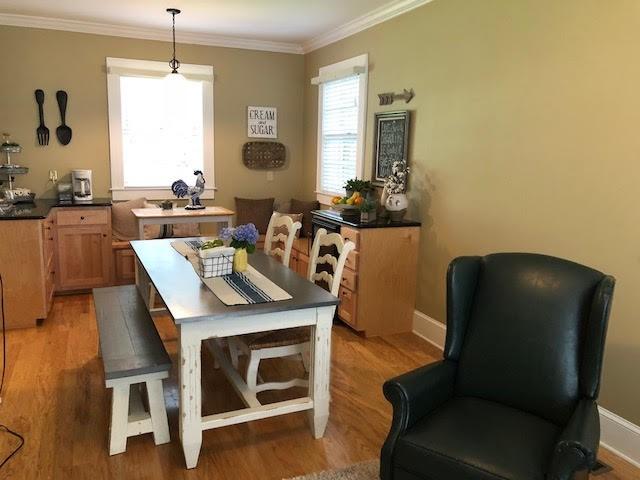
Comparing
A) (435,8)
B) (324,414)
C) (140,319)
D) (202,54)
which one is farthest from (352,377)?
(202,54)

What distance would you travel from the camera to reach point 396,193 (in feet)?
12.8

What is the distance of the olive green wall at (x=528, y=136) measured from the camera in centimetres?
245

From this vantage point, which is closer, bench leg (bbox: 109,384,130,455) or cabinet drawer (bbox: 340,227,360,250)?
bench leg (bbox: 109,384,130,455)

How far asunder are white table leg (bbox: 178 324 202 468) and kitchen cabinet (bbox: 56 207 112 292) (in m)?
3.04

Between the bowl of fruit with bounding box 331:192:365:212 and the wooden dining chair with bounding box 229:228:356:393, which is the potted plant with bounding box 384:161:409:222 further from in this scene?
the wooden dining chair with bounding box 229:228:356:393


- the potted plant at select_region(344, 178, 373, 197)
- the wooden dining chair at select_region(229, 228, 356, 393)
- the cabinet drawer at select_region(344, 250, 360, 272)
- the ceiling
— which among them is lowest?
the wooden dining chair at select_region(229, 228, 356, 393)

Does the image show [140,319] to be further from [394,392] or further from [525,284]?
[525,284]

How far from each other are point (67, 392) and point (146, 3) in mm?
3003

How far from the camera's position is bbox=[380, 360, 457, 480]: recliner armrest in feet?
6.22

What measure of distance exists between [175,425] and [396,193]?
222 centimetres

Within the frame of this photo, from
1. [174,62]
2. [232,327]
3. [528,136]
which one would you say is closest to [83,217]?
[174,62]

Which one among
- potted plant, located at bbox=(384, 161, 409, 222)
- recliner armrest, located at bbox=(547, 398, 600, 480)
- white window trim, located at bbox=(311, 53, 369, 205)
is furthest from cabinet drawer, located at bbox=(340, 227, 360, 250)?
recliner armrest, located at bbox=(547, 398, 600, 480)

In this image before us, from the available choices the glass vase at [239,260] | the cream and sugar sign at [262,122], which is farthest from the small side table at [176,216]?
the glass vase at [239,260]

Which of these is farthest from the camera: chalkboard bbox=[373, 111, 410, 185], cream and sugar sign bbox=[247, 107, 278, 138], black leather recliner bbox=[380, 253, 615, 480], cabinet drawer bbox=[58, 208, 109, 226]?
cream and sugar sign bbox=[247, 107, 278, 138]
